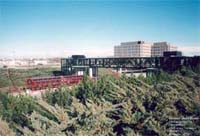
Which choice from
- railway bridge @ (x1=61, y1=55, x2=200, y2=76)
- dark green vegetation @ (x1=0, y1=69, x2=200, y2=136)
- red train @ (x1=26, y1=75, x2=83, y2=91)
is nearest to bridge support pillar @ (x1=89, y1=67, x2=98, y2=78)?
railway bridge @ (x1=61, y1=55, x2=200, y2=76)

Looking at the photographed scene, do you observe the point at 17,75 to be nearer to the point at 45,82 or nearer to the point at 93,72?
the point at 45,82

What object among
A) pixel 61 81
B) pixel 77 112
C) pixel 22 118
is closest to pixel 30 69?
pixel 61 81

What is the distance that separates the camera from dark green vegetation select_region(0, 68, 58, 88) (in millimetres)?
3455

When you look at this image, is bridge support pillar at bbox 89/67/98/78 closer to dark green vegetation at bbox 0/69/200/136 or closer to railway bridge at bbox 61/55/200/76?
railway bridge at bbox 61/55/200/76

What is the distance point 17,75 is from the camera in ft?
13.1

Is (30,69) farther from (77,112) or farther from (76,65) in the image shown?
(77,112)

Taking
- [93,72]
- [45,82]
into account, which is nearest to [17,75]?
[45,82]

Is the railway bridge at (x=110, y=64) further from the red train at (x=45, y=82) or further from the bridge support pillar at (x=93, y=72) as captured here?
the red train at (x=45, y=82)

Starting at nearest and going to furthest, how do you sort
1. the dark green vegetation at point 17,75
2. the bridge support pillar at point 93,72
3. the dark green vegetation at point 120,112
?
the dark green vegetation at point 120,112 < the dark green vegetation at point 17,75 < the bridge support pillar at point 93,72

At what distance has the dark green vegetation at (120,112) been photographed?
2084 mm

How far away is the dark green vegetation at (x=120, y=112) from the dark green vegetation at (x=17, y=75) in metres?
0.30

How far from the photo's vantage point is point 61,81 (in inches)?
186

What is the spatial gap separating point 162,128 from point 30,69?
2.84 meters

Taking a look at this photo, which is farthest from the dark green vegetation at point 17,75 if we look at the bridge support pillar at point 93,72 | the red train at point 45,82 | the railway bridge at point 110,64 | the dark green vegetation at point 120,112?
the bridge support pillar at point 93,72
